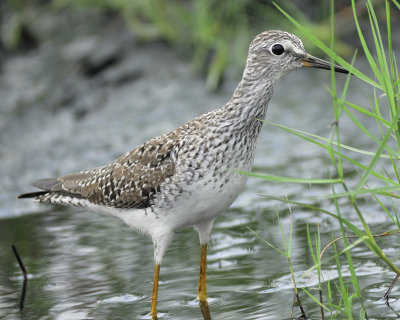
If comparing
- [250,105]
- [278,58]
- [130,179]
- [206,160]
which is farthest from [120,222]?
[278,58]

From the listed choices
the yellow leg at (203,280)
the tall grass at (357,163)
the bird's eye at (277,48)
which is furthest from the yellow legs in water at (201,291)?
the bird's eye at (277,48)

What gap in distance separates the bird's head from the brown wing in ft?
3.21

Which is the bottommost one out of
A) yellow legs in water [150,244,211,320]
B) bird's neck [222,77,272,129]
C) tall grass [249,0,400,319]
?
yellow legs in water [150,244,211,320]

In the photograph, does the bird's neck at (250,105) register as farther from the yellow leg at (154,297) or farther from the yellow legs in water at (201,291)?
the yellow leg at (154,297)

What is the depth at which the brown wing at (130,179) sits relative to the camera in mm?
6344

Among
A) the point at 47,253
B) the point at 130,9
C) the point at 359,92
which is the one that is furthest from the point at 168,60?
the point at 47,253

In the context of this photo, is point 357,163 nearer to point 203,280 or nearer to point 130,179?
point 203,280

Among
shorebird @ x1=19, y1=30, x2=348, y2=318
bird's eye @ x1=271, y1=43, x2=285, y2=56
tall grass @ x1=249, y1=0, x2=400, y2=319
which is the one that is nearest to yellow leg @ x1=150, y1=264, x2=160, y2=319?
shorebird @ x1=19, y1=30, x2=348, y2=318

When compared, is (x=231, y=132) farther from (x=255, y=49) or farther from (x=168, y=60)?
(x=168, y=60)

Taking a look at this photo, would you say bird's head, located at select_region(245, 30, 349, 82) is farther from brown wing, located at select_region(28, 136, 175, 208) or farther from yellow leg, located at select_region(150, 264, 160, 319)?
yellow leg, located at select_region(150, 264, 160, 319)

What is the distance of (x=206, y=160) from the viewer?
5.90 metres

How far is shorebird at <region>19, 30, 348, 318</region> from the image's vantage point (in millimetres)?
5891

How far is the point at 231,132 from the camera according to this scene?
19.5 ft

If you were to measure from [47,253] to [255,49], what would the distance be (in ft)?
10.6
